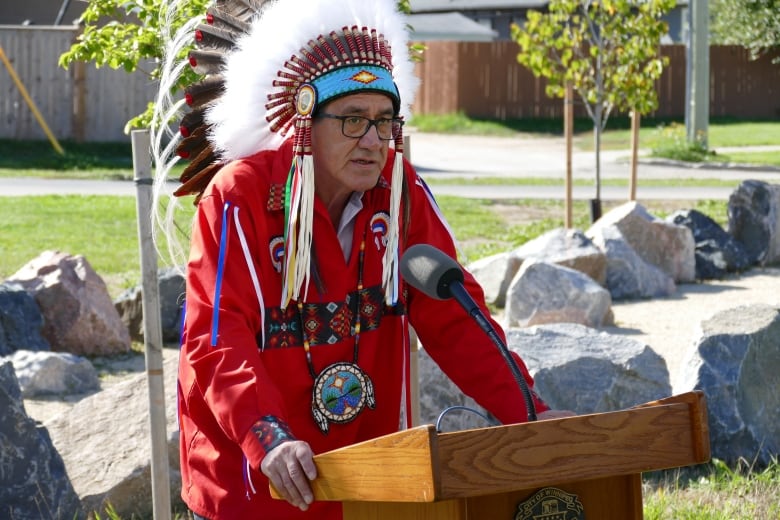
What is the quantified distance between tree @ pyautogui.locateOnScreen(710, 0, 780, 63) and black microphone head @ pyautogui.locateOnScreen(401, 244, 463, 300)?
3589 centimetres

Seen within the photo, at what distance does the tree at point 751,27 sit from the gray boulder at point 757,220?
2608 centimetres

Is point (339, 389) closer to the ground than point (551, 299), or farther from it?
farther from it

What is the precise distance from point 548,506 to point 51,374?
5731 mm

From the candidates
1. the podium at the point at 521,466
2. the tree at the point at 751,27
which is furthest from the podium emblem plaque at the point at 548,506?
the tree at the point at 751,27

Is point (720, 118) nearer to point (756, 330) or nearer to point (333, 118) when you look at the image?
point (756, 330)

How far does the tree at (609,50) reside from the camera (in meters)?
14.4

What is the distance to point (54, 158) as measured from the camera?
21.0 m

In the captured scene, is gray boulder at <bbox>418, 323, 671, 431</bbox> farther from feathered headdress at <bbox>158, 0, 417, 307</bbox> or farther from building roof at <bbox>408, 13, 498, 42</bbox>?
building roof at <bbox>408, 13, 498, 42</bbox>

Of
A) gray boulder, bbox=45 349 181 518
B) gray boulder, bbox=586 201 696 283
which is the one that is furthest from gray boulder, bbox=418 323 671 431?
gray boulder, bbox=586 201 696 283

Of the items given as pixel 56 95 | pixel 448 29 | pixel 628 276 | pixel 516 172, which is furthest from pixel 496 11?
pixel 628 276

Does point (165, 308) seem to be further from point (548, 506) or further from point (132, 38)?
point (548, 506)

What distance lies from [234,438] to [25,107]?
829 inches

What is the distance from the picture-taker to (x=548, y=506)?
2.45m

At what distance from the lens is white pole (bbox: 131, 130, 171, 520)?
4.44 meters
